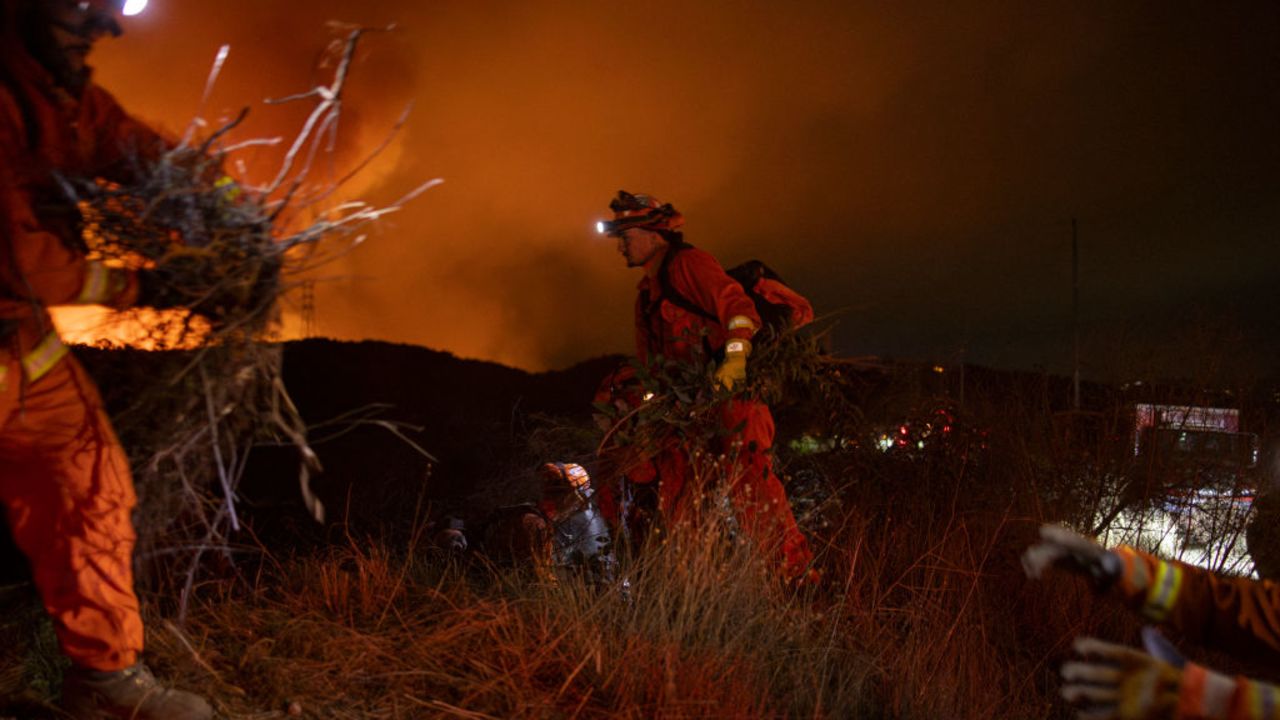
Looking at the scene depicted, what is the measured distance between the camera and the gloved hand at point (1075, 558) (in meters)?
1.88

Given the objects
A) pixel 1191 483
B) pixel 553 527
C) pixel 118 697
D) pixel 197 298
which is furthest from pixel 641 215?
pixel 1191 483

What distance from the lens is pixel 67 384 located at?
226 centimetres

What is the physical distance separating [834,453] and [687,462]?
218cm

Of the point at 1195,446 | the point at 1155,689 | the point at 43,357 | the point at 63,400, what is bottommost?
the point at 1195,446

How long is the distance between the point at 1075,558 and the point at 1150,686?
35 cm

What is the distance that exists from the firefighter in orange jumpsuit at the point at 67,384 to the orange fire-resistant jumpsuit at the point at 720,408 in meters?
2.37

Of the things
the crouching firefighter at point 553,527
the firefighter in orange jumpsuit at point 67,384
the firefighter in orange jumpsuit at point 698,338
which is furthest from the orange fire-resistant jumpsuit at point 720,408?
the firefighter in orange jumpsuit at point 67,384

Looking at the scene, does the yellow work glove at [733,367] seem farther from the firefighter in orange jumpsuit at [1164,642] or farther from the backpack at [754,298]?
the firefighter in orange jumpsuit at [1164,642]

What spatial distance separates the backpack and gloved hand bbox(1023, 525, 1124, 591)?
8.17 ft

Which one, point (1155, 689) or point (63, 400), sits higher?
point (63, 400)

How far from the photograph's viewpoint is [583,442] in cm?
474

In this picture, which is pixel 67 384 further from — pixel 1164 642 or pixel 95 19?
pixel 1164 642

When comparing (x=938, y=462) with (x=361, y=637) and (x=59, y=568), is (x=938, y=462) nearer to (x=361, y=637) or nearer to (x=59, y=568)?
(x=361, y=637)

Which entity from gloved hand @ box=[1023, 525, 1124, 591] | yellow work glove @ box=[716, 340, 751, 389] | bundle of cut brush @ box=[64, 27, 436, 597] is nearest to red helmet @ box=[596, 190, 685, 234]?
yellow work glove @ box=[716, 340, 751, 389]
